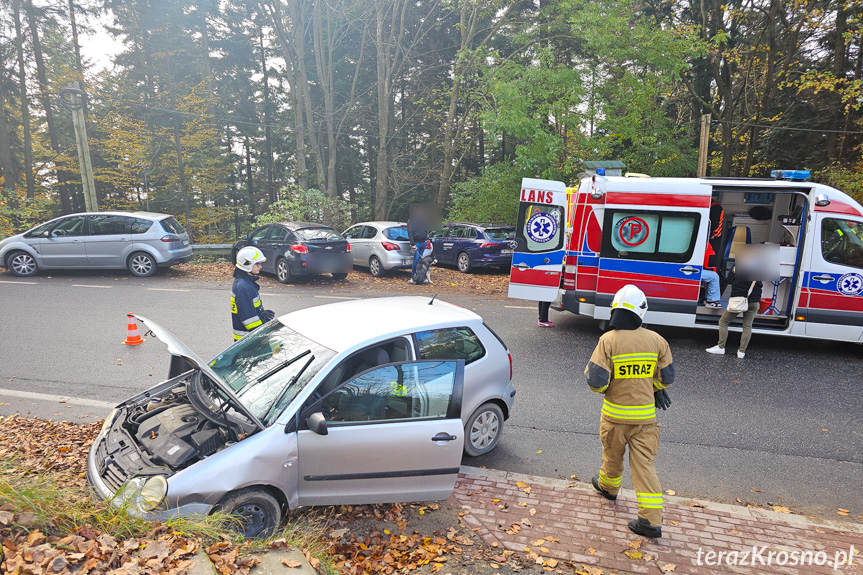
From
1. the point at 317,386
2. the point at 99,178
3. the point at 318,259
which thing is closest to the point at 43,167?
the point at 99,178

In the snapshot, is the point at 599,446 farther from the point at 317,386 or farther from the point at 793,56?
the point at 793,56

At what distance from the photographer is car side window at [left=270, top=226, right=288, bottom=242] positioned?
1396 cm

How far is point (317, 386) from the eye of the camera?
3641 mm

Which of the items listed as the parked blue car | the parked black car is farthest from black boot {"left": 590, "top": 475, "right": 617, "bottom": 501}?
the parked blue car

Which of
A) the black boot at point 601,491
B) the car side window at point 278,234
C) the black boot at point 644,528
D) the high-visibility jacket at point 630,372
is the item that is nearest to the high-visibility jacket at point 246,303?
the high-visibility jacket at point 630,372

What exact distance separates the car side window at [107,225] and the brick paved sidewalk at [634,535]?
13163 mm

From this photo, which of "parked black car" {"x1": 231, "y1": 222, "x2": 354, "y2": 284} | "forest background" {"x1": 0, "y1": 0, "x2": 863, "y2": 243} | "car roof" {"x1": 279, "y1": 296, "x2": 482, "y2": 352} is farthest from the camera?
"forest background" {"x1": 0, "y1": 0, "x2": 863, "y2": 243}

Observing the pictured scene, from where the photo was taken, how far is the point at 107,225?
44.4ft

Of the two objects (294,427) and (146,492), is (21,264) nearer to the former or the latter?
(146,492)

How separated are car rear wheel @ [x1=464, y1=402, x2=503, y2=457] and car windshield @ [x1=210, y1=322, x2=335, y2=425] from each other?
1728mm

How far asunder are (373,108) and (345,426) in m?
28.4

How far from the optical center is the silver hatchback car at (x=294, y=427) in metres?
3.25

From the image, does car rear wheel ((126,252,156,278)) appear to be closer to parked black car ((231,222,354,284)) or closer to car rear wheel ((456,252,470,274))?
parked black car ((231,222,354,284))

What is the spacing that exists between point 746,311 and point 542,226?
364cm
